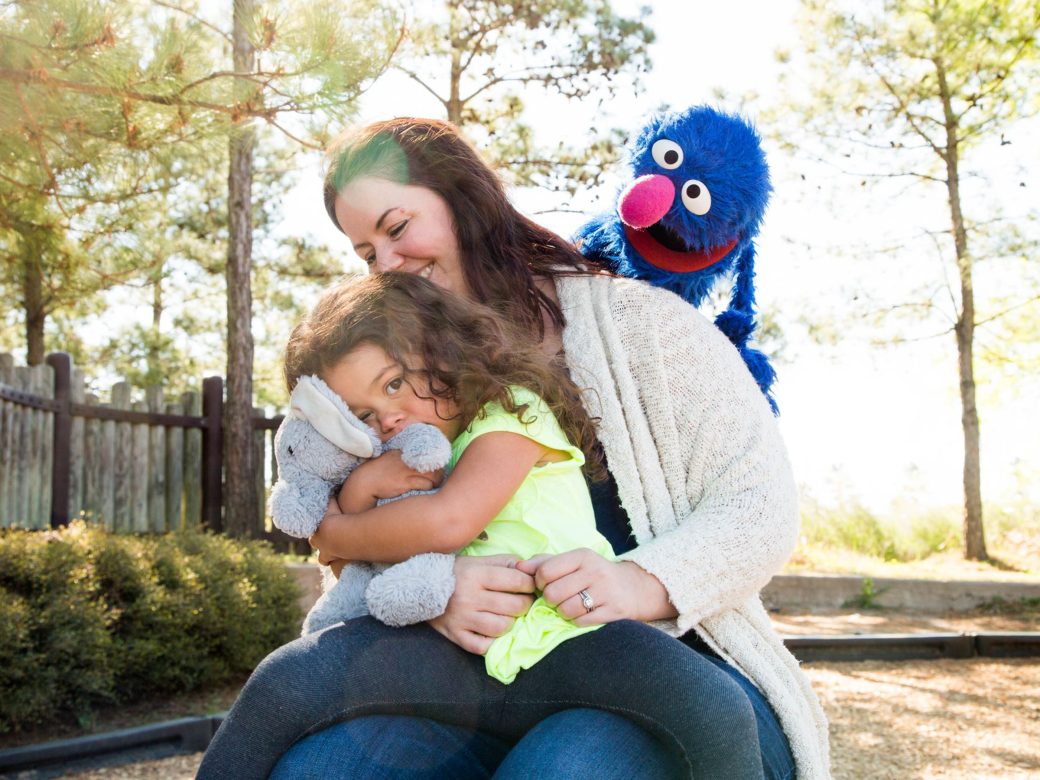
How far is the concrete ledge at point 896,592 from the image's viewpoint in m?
7.34

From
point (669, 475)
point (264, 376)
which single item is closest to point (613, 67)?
point (669, 475)

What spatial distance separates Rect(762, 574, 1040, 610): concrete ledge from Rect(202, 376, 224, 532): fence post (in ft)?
15.6

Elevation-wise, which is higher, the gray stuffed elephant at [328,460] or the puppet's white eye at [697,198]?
the puppet's white eye at [697,198]

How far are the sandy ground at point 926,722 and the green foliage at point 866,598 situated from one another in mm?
2150

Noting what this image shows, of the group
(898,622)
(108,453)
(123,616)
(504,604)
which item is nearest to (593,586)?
(504,604)

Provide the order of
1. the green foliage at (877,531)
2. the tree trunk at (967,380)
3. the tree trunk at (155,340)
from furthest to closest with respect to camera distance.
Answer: the tree trunk at (155,340) → the green foliage at (877,531) → the tree trunk at (967,380)

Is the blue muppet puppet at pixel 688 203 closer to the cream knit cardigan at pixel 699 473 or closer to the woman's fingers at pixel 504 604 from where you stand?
the cream knit cardigan at pixel 699 473

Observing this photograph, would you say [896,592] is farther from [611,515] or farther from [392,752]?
[392,752]

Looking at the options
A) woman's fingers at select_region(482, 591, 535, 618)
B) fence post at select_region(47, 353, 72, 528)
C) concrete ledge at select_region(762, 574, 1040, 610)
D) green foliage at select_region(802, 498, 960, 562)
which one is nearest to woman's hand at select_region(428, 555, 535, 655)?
woman's fingers at select_region(482, 591, 535, 618)

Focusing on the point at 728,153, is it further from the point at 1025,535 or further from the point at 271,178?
the point at 271,178

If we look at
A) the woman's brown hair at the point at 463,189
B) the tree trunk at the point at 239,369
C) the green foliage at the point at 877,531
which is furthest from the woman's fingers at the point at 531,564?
the green foliage at the point at 877,531

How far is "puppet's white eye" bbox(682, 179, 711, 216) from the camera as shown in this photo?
1.82 metres

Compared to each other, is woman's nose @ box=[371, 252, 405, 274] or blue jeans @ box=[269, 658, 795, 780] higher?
woman's nose @ box=[371, 252, 405, 274]

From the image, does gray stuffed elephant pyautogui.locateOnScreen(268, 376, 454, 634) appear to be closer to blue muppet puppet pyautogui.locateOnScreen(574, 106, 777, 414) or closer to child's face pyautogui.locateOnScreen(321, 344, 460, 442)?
child's face pyautogui.locateOnScreen(321, 344, 460, 442)
